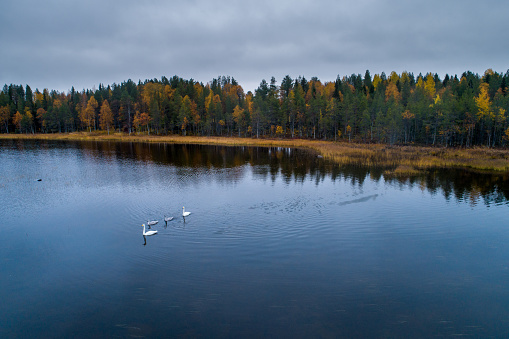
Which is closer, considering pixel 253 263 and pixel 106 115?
pixel 253 263

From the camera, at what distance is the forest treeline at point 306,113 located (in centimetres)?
7219

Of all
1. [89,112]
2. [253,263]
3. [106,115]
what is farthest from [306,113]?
[253,263]

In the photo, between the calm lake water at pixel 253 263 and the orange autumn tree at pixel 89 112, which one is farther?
the orange autumn tree at pixel 89 112

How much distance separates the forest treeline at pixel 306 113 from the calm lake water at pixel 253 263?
51779 millimetres

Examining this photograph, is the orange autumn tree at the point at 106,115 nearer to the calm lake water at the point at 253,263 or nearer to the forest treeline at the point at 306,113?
the forest treeline at the point at 306,113

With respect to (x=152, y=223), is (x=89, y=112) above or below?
above

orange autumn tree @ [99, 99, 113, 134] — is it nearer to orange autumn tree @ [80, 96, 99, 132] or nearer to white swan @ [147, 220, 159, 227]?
orange autumn tree @ [80, 96, 99, 132]

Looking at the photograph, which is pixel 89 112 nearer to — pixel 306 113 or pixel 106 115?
pixel 106 115

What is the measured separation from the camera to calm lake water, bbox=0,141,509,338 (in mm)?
10562

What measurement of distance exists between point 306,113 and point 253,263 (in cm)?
8593

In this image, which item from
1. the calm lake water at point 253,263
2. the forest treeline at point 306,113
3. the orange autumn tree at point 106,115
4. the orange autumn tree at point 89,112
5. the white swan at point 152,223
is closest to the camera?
the calm lake water at point 253,263

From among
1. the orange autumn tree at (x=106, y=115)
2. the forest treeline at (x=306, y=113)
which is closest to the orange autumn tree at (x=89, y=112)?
the forest treeline at (x=306, y=113)

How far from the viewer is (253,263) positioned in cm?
1449

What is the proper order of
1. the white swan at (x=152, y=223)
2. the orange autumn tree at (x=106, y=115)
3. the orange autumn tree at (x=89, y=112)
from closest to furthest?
1. the white swan at (x=152, y=223)
2. the orange autumn tree at (x=106, y=115)
3. the orange autumn tree at (x=89, y=112)
